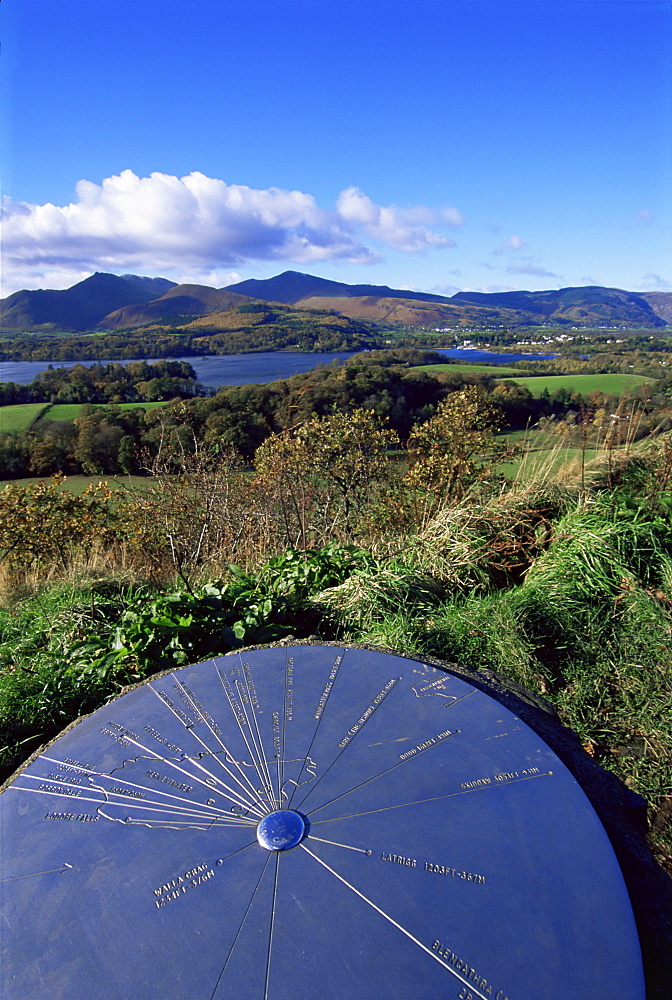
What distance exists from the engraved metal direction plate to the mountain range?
41922mm

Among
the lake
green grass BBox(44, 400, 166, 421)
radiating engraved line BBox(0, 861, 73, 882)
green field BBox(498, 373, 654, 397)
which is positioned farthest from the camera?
the lake

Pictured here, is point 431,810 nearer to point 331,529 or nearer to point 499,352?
point 331,529

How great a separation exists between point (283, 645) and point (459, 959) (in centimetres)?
196

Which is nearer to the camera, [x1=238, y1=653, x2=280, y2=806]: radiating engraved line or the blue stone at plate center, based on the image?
the blue stone at plate center

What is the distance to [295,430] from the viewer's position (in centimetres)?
895

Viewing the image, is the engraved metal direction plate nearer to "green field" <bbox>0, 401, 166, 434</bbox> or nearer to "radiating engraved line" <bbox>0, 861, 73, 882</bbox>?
"radiating engraved line" <bbox>0, 861, 73, 882</bbox>

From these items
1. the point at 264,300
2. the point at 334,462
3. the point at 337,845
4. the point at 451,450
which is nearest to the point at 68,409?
the point at 334,462

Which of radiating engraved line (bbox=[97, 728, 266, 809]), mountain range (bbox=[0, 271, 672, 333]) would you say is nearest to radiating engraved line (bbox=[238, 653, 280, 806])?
radiating engraved line (bbox=[97, 728, 266, 809])

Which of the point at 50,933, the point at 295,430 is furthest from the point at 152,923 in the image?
the point at 295,430

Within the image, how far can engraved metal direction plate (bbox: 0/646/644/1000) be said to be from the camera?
1622 millimetres

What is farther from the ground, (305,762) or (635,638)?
(305,762)

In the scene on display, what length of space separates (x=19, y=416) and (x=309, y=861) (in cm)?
2088

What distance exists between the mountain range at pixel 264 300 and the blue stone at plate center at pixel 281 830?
4238 cm

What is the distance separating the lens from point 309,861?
193 cm
